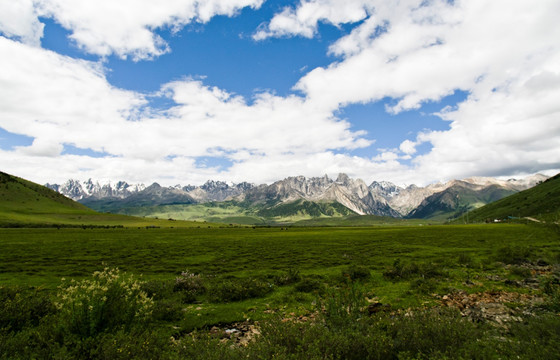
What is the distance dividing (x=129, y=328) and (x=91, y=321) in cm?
156

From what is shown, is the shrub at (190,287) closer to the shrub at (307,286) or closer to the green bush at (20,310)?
the shrub at (307,286)

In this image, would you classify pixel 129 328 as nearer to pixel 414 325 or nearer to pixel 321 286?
pixel 414 325

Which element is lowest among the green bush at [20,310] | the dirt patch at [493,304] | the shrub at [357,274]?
the shrub at [357,274]

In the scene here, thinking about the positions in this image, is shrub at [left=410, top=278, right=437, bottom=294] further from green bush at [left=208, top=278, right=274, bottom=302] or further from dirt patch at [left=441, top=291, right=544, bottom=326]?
green bush at [left=208, top=278, right=274, bottom=302]

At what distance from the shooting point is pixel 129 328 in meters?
10.0

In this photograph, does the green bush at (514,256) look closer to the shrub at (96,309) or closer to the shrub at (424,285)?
the shrub at (424,285)

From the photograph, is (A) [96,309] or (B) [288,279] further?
(B) [288,279]

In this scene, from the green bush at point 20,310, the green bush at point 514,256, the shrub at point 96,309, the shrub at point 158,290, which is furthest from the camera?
the green bush at point 514,256

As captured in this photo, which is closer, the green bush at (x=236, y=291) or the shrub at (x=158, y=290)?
the shrub at (x=158, y=290)

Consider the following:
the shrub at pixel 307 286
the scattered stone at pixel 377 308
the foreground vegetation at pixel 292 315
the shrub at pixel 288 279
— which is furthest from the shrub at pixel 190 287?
the scattered stone at pixel 377 308

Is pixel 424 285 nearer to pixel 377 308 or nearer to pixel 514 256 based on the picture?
pixel 377 308

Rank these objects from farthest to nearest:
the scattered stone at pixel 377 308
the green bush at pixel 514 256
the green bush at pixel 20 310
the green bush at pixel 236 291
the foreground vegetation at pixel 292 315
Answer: the green bush at pixel 514 256 → the green bush at pixel 236 291 → the scattered stone at pixel 377 308 → the green bush at pixel 20 310 → the foreground vegetation at pixel 292 315

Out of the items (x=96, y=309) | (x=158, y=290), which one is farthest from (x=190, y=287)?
(x=96, y=309)

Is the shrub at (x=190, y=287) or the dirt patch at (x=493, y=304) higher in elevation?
the dirt patch at (x=493, y=304)
